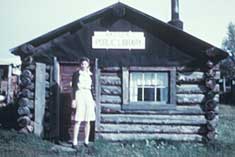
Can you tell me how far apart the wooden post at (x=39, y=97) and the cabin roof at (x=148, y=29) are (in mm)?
818

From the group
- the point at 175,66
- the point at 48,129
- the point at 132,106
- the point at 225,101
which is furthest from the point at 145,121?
the point at 225,101

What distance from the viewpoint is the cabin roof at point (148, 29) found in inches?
464

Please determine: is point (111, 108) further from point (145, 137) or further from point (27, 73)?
point (27, 73)

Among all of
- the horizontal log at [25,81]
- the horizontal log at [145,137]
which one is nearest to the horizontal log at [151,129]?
the horizontal log at [145,137]

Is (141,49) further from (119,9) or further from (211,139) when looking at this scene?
(211,139)

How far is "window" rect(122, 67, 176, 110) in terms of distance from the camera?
1177 cm

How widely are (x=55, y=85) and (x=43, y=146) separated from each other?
197 centimetres

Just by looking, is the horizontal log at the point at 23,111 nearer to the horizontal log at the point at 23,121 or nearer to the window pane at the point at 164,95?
the horizontal log at the point at 23,121

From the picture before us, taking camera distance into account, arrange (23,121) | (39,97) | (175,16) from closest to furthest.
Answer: (23,121) → (39,97) → (175,16)

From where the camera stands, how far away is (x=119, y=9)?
464 inches

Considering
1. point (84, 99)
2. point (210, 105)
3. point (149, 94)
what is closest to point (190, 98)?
point (210, 105)

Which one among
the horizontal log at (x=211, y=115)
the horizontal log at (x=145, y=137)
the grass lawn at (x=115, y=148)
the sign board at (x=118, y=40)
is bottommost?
the grass lawn at (x=115, y=148)

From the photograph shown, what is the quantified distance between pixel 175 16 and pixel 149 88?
3993 millimetres

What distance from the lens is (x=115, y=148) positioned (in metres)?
10.8
